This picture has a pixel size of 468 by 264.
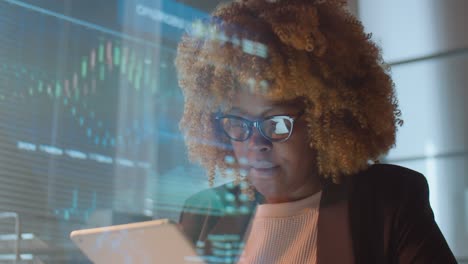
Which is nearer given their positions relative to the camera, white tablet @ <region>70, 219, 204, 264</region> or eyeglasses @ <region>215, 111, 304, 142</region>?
white tablet @ <region>70, 219, 204, 264</region>

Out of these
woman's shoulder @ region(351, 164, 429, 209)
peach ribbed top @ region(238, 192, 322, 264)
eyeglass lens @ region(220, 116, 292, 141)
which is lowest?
peach ribbed top @ region(238, 192, 322, 264)

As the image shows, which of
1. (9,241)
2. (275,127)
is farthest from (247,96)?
(9,241)

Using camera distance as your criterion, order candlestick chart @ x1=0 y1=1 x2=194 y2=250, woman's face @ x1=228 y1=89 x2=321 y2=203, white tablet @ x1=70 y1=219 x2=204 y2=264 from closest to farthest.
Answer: white tablet @ x1=70 y1=219 x2=204 y2=264
candlestick chart @ x1=0 y1=1 x2=194 y2=250
woman's face @ x1=228 y1=89 x2=321 y2=203

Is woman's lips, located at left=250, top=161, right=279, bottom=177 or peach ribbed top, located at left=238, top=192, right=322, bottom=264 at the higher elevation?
woman's lips, located at left=250, top=161, right=279, bottom=177

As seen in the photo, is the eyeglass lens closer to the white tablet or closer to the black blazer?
the black blazer

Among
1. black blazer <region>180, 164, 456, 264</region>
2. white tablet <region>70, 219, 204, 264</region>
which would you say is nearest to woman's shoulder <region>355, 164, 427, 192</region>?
black blazer <region>180, 164, 456, 264</region>

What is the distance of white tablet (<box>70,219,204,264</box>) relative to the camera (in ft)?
3.06

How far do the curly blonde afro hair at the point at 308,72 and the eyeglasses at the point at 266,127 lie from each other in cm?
4

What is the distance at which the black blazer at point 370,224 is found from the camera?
1.13 metres

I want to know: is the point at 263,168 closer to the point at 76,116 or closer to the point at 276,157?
the point at 276,157

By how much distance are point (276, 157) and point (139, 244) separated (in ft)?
1.23

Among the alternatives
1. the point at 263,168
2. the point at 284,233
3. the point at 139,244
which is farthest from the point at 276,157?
the point at 139,244

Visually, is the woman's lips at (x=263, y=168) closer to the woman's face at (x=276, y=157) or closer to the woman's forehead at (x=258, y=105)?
the woman's face at (x=276, y=157)

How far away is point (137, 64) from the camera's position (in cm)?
148
